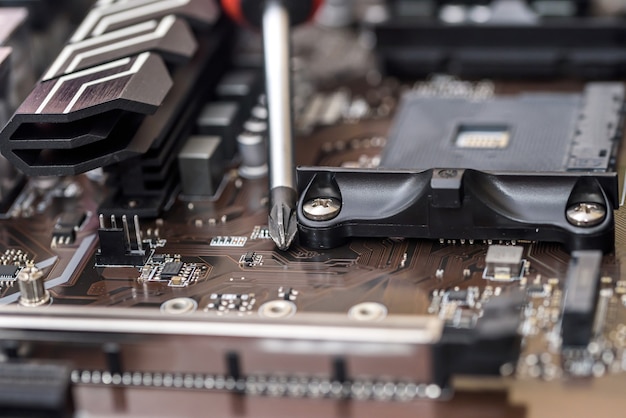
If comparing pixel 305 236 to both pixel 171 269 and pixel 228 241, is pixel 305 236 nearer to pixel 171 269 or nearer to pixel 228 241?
pixel 228 241

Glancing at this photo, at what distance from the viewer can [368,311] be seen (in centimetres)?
359

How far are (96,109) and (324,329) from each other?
118cm

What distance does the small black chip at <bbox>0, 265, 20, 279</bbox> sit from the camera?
397 cm

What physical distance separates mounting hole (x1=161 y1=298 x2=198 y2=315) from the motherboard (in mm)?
12

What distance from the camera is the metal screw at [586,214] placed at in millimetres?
3748

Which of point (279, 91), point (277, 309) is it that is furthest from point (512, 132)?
point (277, 309)

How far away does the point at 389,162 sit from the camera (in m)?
4.43

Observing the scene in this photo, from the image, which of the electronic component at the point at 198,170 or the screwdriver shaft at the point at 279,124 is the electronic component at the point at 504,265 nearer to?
the screwdriver shaft at the point at 279,124

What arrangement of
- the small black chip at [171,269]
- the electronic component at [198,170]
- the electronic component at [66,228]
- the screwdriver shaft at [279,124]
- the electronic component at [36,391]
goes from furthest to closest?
the electronic component at [198,170] < the electronic component at [66,228] < the screwdriver shaft at [279,124] < the small black chip at [171,269] < the electronic component at [36,391]

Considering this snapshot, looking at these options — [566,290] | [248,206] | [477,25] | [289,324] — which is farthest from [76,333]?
[477,25]

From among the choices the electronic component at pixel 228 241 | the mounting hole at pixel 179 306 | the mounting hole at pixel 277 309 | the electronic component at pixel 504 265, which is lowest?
the mounting hole at pixel 179 306

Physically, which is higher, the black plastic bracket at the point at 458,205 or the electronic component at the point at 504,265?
the black plastic bracket at the point at 458,205

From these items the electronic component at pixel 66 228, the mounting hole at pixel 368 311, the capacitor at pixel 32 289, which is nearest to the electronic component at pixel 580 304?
the mounting hole at pixel 368 311

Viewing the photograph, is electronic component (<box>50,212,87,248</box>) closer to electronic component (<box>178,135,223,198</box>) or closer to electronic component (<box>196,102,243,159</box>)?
electronic component (<box>178,135,223,198</box>)
